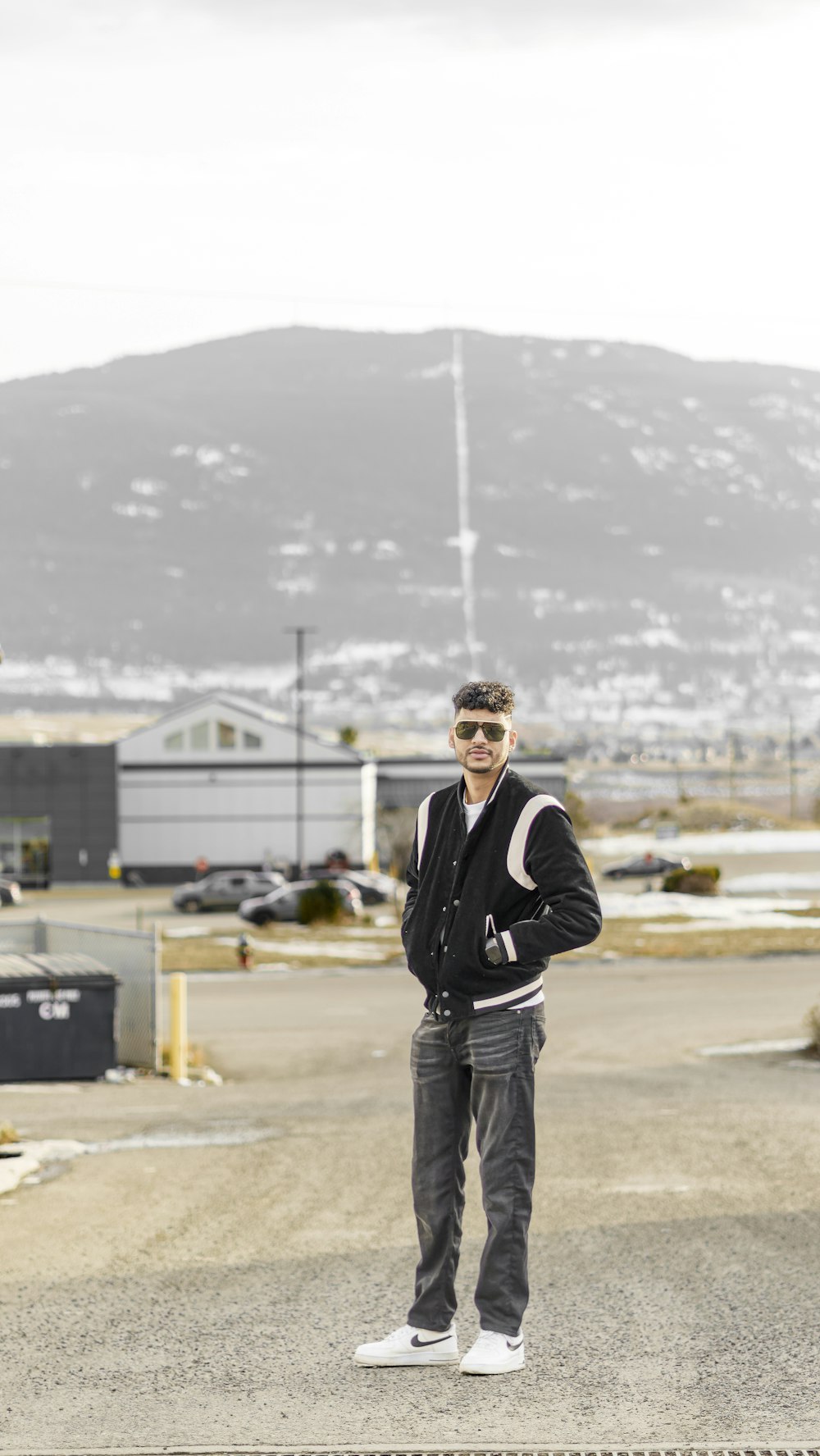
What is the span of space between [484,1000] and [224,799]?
8021cm

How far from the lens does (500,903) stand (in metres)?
5.86

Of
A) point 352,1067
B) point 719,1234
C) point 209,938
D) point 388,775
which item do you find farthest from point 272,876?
point 719,1234

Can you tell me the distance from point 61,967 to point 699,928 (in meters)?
37.0

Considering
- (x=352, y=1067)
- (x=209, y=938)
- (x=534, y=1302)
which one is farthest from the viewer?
(x=209, y=938)

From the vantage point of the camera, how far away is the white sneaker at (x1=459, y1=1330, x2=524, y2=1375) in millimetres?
5840

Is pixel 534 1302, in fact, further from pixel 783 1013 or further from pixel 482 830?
pixel 783 1013

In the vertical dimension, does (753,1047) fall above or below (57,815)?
below

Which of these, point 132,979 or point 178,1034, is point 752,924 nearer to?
point 178,1034

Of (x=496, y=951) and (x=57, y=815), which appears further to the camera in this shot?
(x=57, y=815)

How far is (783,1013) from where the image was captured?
87.8 ft

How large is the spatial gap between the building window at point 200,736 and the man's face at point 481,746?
8112 centimetres

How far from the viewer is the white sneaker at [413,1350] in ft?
19.7

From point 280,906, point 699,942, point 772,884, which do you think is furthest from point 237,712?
point 699,942

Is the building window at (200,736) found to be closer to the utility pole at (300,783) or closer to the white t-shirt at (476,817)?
the utility pole at (300,783)
